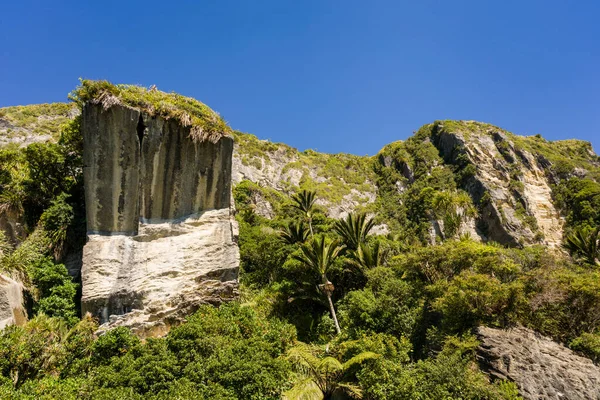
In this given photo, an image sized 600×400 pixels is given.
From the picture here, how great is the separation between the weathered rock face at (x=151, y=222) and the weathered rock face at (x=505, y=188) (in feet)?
111

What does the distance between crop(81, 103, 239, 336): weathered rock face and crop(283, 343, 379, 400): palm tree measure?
17.9 ft

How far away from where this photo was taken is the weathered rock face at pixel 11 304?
12.0 metres

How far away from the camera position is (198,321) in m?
14.0

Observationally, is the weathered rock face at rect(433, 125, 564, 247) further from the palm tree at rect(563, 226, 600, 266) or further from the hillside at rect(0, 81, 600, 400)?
the hillside at rect(0, 81, 600, 400)

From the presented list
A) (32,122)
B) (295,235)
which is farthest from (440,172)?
(32,122)

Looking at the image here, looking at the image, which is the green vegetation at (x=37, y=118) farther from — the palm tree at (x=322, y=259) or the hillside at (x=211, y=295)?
the palm tree at (x=322, y=259)

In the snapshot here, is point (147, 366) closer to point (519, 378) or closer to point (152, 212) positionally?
point (152, 212)

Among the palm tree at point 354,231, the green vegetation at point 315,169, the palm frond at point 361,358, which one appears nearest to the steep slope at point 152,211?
the palm frond at point 361,358

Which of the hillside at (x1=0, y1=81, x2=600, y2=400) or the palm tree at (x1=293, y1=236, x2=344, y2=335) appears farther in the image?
the palm tree at (x1=293, y1=236, x2=344, y2=335)

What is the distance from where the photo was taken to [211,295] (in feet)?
52.6

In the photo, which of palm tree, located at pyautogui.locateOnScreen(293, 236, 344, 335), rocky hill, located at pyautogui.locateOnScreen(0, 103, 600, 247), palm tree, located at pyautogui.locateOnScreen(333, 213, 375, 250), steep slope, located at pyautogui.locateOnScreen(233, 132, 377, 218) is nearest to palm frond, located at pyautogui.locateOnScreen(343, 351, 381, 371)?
palm tree, located at pyautogui.locateOnScreen(293, 236, 344, 335)

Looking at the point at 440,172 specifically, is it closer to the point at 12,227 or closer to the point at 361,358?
the point at 361,358

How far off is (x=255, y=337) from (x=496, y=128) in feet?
174

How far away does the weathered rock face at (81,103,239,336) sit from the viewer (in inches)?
578
